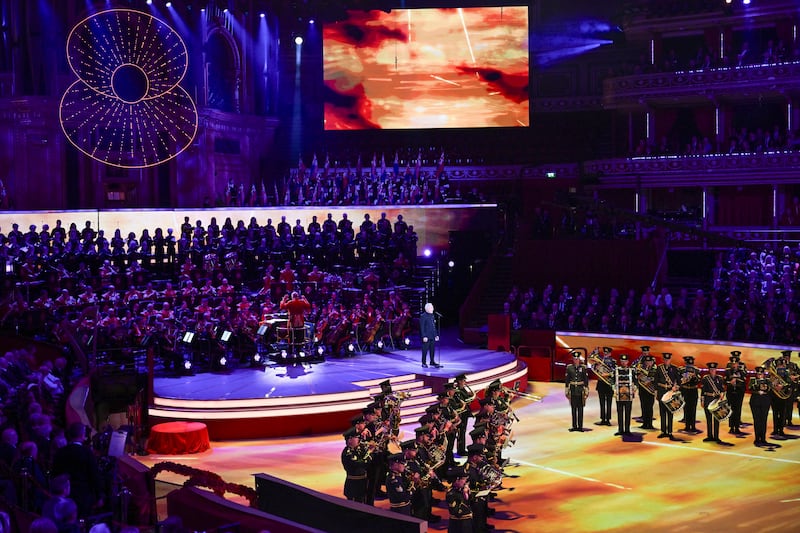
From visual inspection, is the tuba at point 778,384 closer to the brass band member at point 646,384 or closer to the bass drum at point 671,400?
the bass drum at point 671,400

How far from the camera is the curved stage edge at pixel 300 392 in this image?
62.8 feet

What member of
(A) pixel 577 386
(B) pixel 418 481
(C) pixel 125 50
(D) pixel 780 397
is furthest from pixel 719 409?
(C) pixel 125 50

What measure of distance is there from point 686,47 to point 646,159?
5.45 metres

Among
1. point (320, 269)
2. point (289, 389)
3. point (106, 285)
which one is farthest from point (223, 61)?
point (289, 389)

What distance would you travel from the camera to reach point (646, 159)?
35.6 m

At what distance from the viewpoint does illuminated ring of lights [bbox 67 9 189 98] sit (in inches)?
1211

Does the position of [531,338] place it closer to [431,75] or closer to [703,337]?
[703,337]

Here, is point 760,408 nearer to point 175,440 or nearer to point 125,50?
point 175,440

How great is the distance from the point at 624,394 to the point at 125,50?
1934cm

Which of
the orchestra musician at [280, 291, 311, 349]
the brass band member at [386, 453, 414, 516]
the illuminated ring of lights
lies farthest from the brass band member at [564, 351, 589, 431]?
the illuminated ring of lights

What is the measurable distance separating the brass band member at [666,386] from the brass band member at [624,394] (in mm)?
530

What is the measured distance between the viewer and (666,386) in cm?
1959

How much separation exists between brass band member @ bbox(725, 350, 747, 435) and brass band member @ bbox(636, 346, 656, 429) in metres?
1.40

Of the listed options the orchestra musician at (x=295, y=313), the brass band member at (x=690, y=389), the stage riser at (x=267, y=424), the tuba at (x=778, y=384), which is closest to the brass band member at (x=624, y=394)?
the brass band member at (x=690, y=389)
